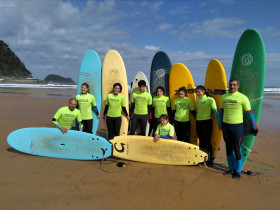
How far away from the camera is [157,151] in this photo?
10.2 feet

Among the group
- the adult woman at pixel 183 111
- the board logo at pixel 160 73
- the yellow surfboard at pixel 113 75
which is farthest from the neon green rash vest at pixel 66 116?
the board logo at pixel 160 73

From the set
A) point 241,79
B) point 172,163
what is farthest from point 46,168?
point 241,79

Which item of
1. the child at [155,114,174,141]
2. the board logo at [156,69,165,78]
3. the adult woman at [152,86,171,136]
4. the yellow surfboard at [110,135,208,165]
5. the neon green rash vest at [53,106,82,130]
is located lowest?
the yellow surfboard at [110,135,208,165]

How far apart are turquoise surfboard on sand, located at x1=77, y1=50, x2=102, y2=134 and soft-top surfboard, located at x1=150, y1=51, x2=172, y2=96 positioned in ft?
4.18

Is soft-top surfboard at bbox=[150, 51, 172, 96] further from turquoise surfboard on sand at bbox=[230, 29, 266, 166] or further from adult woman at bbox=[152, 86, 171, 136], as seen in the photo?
turquoise surfboard on sand at bbox=[230, 29, 266, 166]

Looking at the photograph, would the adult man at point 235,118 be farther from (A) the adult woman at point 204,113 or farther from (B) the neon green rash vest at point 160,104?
(B) the neon green rash vest at point 160,104

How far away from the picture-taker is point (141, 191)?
7.51 feet

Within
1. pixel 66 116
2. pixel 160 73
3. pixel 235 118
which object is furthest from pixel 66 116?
pixel 235 118

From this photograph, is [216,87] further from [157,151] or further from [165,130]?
[157,151]

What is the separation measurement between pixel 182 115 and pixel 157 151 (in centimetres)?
72

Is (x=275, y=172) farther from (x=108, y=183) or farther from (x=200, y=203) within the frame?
(x=108, y=183)

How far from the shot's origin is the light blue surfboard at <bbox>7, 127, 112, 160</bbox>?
316 cm

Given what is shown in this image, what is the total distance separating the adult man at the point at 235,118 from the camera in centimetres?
261

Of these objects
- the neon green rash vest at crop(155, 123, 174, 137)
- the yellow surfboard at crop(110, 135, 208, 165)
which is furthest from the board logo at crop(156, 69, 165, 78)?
the yellow surfboard at crop(110, 135, 208, 165)
